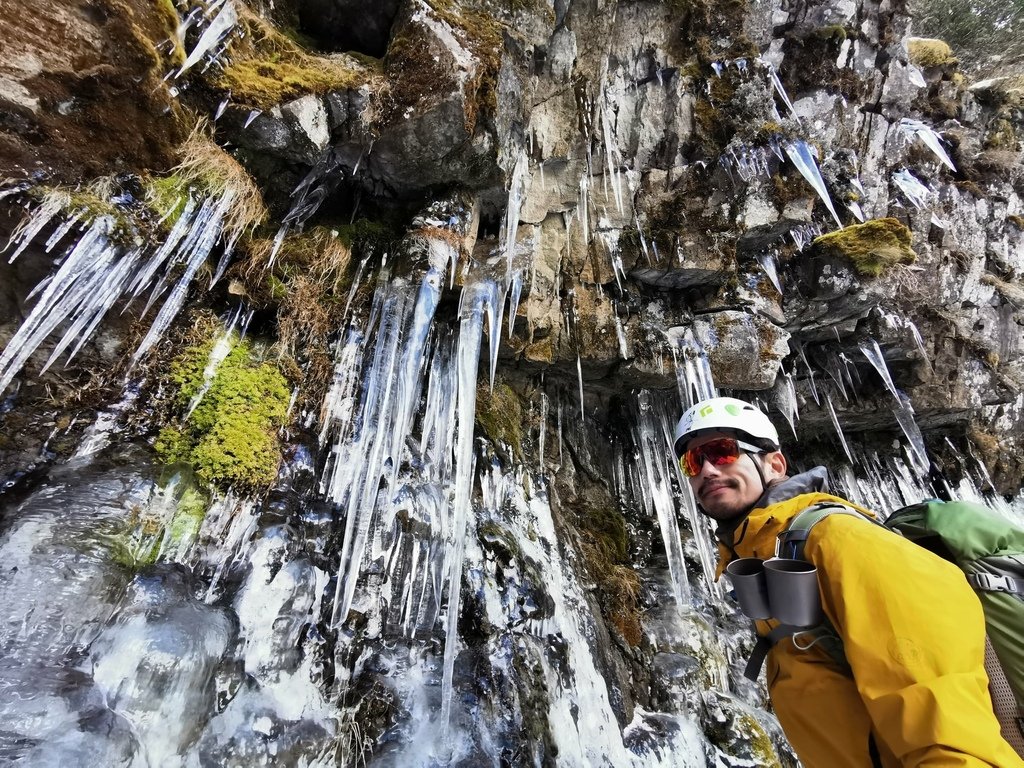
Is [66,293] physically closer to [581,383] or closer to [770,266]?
[581,383]

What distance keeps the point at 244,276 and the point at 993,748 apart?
5.62 metres

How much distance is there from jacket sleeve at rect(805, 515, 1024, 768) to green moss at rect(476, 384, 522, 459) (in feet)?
15.7

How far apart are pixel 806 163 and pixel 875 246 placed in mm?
1546

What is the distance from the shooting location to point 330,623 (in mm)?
4078

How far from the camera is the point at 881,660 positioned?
1544 millimetres

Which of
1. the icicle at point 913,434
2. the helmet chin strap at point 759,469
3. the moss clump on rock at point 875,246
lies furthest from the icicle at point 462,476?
the icicle at point 913,434

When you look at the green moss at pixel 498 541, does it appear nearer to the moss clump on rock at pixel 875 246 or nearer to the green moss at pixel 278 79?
the green moss at pixel 278 79

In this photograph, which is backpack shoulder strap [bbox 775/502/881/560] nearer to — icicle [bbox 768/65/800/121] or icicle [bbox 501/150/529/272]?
icicle [bbox 501/150/529/272]

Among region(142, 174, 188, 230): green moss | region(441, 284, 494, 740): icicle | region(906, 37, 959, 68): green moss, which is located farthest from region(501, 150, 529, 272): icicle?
region(906, 37, 959, 68): green moss

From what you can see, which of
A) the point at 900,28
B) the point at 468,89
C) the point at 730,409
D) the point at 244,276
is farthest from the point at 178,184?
the point at 900,28

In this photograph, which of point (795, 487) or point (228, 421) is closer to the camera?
point (795, 487)

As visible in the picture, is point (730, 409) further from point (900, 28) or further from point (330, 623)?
point (900, 28)

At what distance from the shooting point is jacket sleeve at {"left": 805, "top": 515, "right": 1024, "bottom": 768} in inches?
53.7

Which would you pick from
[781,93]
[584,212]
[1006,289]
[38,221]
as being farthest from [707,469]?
[1006,289]
